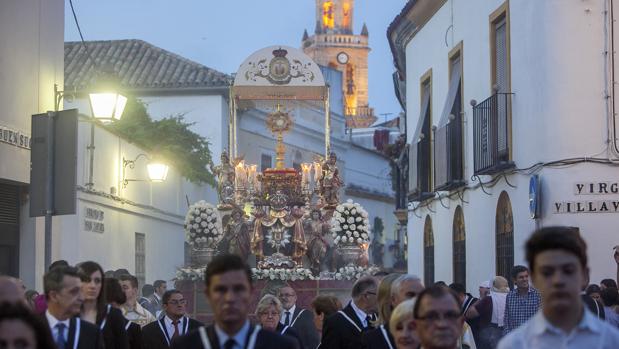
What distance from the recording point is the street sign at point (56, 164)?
11.5m

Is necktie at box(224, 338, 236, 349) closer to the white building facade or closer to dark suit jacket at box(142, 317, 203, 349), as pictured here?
dark suit jacket at box(142, 317, 203, 349)

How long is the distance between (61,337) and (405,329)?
206 centimetres

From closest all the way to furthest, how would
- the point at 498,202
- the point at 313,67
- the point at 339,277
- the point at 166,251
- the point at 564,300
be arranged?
the point at 564,300
the point at 498,202
the point at 339,277
the point at 313,67
the point at 166,251

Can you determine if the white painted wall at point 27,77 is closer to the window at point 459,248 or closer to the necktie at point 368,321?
the necktie at point 368,321

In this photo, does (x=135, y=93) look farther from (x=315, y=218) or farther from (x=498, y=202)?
(x=498, y=202)

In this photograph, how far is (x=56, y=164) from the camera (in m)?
11.6

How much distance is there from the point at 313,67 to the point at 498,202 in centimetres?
681

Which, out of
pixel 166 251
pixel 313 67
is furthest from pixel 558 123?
pixel 166 251

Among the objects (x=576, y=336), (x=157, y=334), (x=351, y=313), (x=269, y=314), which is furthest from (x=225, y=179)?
(x=576, y=336)

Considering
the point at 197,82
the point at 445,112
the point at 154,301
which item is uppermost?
the point at 197,82

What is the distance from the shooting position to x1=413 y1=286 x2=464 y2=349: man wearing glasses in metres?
5.91

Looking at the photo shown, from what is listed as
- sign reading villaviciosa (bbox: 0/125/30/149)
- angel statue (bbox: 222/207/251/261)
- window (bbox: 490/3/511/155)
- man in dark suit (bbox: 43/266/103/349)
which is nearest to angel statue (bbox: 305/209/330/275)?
angel statue (bbox: 222/207/251/261)

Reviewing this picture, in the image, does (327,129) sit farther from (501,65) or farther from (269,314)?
(269,314)

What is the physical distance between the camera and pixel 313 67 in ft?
87.5
